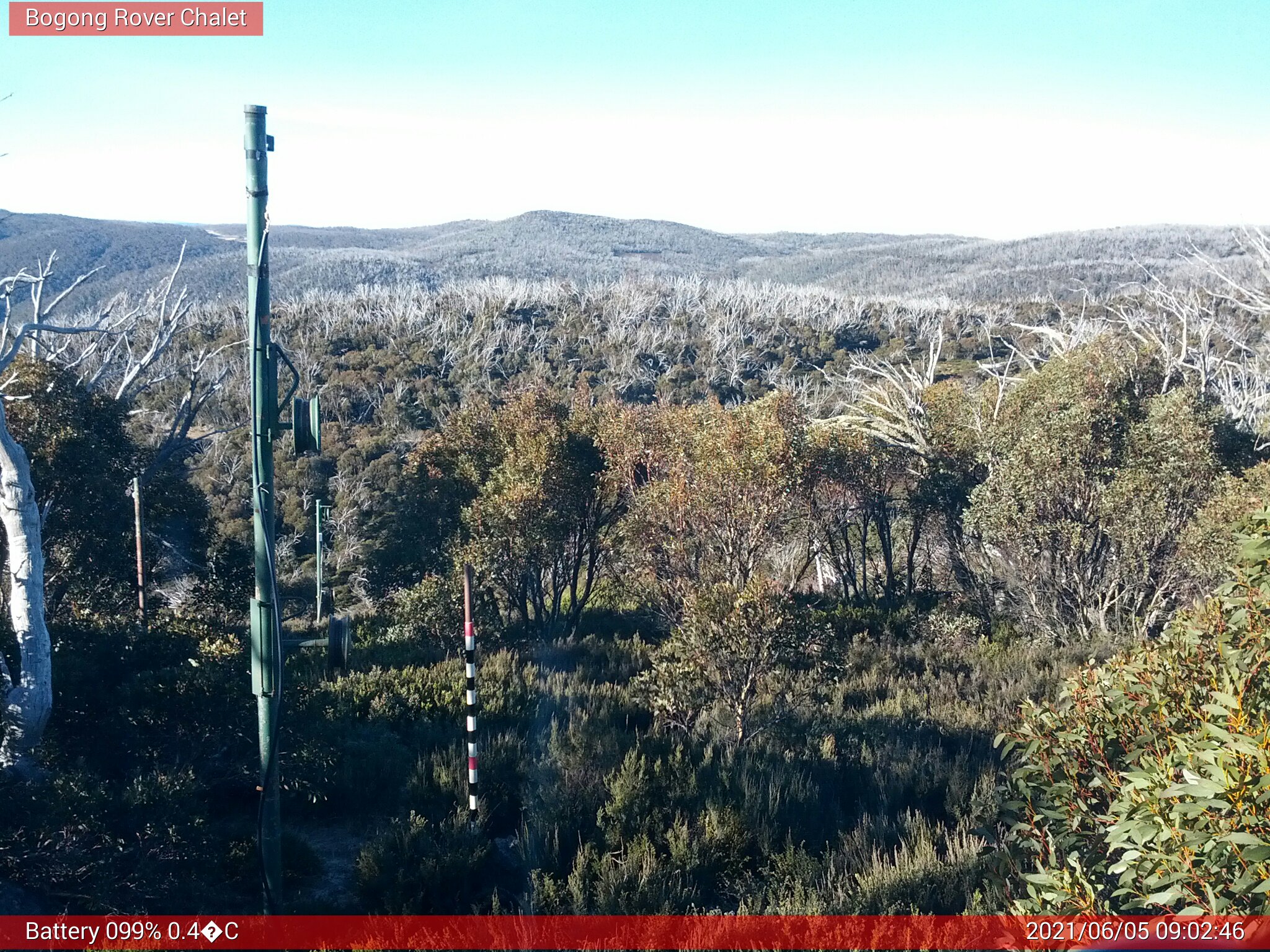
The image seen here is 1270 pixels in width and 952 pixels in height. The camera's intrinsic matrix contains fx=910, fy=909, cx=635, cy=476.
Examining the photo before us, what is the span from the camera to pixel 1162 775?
325cm

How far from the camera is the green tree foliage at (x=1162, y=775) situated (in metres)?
2.96

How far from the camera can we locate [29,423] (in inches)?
360

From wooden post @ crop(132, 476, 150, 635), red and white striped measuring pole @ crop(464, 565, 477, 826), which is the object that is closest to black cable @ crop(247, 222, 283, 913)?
red and white striped measuring pole @ crop(464, 565, 477, 826)

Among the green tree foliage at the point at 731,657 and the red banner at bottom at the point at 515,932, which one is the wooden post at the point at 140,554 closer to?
the red banner at bottom at the point at 515,932

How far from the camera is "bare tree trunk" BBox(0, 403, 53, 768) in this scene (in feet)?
19.0

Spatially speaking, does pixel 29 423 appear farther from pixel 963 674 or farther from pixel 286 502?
pixel 286 502

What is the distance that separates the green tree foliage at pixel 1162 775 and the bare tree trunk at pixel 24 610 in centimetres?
587

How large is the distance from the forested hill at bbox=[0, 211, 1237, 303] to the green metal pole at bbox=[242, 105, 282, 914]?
5067 cm

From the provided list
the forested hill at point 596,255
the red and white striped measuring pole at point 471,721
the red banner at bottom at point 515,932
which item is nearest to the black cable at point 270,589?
the red banner at bottom at point 515,932

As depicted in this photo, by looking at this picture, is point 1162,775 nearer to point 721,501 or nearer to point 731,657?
point 731,657

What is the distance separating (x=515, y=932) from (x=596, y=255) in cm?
10399

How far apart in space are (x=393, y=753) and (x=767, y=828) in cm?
320

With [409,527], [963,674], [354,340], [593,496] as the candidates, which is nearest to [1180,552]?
[963,674]

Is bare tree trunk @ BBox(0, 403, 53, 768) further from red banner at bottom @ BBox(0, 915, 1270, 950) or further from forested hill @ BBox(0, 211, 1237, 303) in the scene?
forested hill @ BBox(0, 211, 1237, 303)
